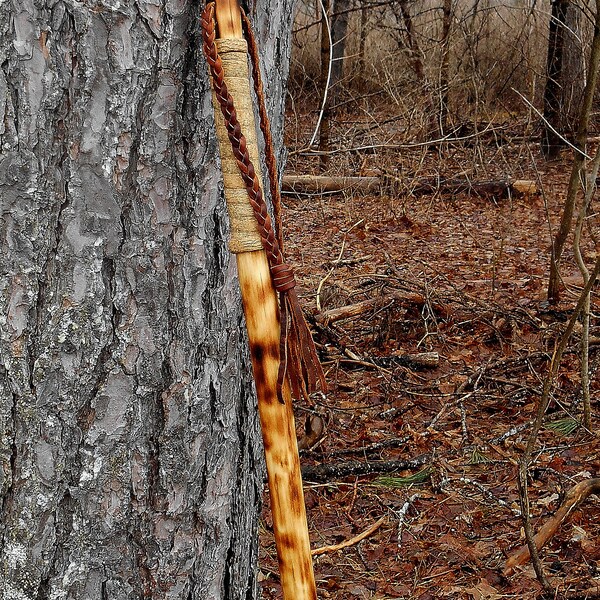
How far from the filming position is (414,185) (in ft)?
24.7

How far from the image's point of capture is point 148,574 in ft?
4.61

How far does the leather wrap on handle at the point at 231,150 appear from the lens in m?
1.23

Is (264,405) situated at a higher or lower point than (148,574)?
higher

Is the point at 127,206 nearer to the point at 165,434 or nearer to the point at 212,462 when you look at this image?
the point at 165,434

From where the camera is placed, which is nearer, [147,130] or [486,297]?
[147,130]

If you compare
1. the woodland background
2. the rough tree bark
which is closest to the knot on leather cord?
the woodland background

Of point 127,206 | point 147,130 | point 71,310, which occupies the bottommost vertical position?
point 71,310

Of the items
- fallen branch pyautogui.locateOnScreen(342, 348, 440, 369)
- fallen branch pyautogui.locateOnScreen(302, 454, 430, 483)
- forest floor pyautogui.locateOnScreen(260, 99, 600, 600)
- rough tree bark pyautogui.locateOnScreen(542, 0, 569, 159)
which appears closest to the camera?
forest floor pyautogui.locateOnScreen(260, 99, 600, 600)

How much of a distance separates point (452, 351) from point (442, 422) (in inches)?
32.8

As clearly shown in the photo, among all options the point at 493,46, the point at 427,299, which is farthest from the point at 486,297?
the point at 493,46

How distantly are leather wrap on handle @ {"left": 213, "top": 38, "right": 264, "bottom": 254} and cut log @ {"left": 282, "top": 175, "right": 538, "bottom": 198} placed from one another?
6.24 metres

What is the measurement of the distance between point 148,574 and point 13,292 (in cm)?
59

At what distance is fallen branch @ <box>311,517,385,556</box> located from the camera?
2486mm

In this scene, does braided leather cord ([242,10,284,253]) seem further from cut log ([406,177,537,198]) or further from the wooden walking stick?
cut log ([406,177,537,198])
